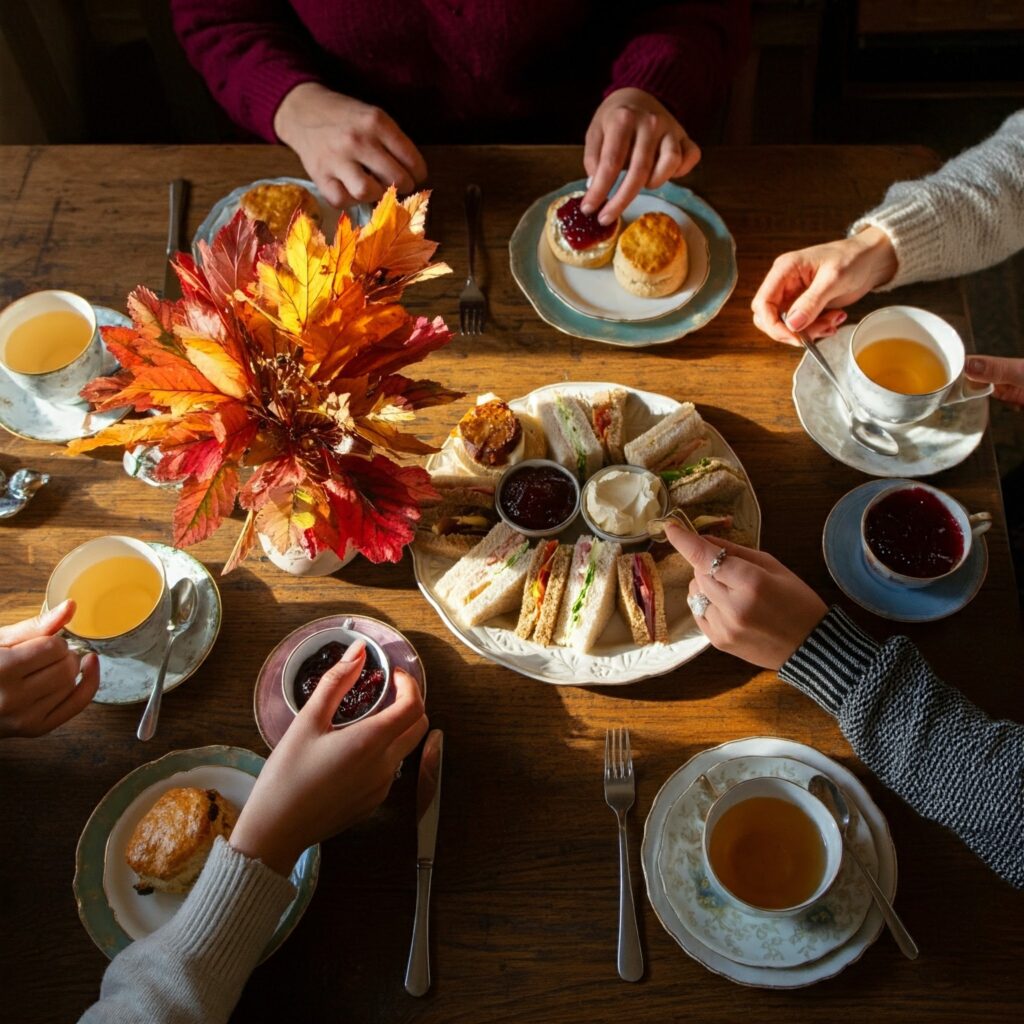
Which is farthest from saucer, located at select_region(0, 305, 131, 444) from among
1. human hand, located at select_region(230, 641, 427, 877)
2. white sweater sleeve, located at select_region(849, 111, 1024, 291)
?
white sweater sleeve, located at select_region(849, 111, 1024, 291)

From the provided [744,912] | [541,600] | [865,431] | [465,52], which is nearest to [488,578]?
[541,600]

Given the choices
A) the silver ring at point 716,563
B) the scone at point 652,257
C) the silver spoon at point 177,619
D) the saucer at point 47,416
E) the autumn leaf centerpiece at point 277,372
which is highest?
the autumn leaf centerpiece at point 277,372

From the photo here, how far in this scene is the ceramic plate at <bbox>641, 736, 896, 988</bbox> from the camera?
1336mm

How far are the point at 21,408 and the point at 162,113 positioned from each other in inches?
69.4

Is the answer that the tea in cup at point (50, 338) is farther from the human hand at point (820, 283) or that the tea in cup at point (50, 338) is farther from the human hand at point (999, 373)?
the human hand at point (999, 373)

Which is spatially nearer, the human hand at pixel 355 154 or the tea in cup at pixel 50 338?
the tea in cup at pixel 50 338

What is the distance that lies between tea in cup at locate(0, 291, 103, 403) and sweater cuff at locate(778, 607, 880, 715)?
1327 mm

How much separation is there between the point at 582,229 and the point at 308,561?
0.85 m

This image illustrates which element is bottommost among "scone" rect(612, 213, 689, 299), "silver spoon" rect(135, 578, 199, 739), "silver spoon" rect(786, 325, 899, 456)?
"silver spoon" rect(135, 578, 199, 739)

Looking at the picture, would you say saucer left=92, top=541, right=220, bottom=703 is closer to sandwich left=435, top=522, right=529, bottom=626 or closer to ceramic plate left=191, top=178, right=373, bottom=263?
sandwich left=435, top=522, right=529, bottom=626

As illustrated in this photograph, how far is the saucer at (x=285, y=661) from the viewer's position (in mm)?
1523

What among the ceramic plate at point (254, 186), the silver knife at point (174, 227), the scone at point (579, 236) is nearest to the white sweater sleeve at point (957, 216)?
the scone at point (579, 236)

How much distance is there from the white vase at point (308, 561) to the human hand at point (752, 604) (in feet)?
1.87

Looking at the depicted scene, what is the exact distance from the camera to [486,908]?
1431 mm
